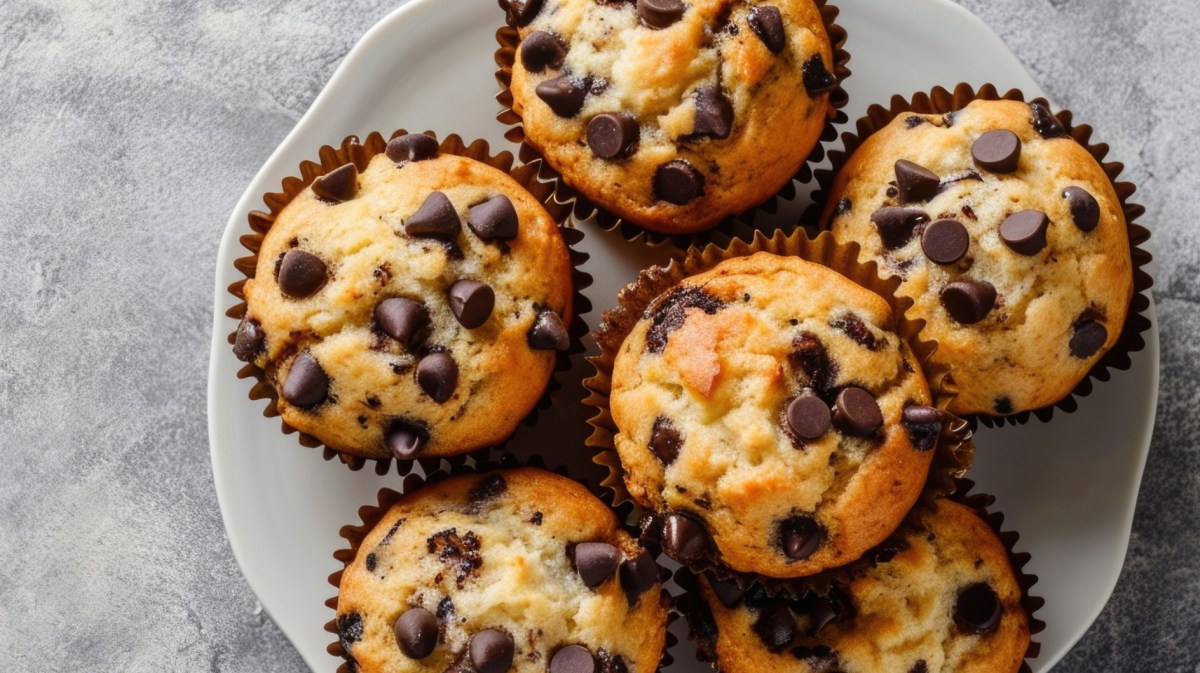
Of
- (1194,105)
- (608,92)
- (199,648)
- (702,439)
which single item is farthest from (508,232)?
(1194,105)

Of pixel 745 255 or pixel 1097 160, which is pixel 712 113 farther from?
pixel 1097 160

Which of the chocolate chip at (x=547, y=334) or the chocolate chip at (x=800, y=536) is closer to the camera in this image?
the chocolate chip at (x=800, y=536)

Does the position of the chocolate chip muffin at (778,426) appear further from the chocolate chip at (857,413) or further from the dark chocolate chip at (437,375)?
the dark chocolate chip at (437,375)

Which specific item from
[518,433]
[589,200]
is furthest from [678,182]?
[518,433]

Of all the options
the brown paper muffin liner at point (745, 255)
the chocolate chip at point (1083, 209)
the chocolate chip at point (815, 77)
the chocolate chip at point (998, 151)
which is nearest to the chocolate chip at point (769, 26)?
the chocolate chip at point (815, 77)

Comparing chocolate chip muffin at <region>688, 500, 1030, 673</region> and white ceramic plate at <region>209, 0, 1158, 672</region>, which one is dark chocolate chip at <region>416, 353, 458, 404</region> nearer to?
white ceramic plate at <region>209, 0, 1158, 672</region>

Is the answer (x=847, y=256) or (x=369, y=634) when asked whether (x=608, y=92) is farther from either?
(x=369, y=634)
